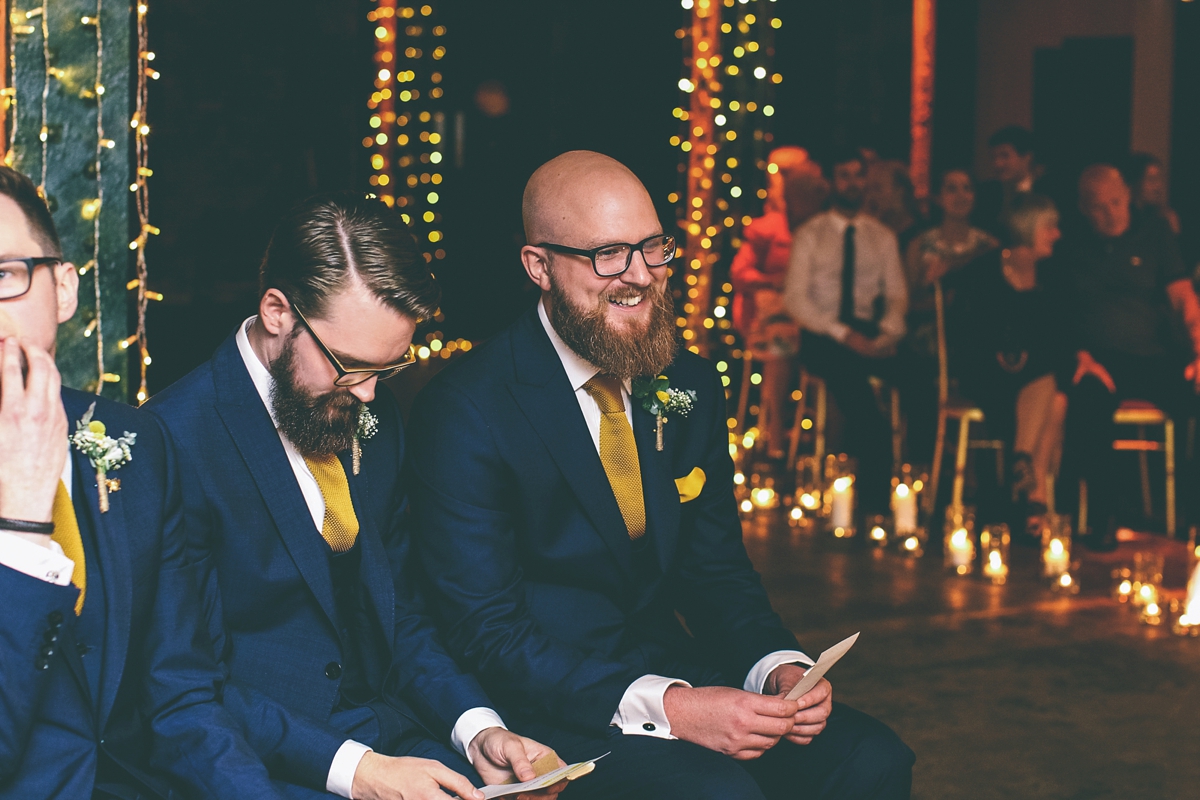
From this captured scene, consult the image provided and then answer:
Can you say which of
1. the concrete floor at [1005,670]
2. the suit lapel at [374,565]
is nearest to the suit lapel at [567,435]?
the suit lapel at [374,565]

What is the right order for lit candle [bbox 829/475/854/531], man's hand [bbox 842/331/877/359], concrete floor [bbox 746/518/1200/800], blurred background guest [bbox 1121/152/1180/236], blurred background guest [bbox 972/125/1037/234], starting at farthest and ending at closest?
blurred background guest [bbox 972/125/1037/234] → man's hand [bbox 842/331/877/359] → blurred background guest [bbox 1121/152/1180/236] → lit candle [bbox 829/475/854/531] → concrete floor [bbox 746/518/1200/800]

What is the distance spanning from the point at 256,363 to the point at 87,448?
0.44 metres

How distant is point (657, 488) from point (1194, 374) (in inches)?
163

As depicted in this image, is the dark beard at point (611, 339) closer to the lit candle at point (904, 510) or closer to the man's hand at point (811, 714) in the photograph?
the man's hand at point (811, 714)

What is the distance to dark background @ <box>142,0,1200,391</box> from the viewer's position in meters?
9.45

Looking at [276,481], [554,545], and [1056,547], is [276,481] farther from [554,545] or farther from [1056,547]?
[1056,547]

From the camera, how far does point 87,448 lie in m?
1.79

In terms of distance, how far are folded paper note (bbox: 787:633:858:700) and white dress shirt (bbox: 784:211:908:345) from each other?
14.9 feet

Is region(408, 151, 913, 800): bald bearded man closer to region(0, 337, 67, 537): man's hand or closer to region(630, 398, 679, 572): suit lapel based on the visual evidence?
region(630, 398, 679, 572): suit lapel

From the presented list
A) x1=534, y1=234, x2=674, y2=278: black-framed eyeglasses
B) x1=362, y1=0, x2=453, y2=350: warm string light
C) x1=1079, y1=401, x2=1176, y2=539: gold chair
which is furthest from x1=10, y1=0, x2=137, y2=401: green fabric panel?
x1=362, y1=0, x2=453, y2=350: warm string light

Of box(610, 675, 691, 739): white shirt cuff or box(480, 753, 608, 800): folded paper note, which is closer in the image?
box(480, 753, 608, 800): folded paper note

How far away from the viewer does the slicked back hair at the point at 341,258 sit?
7.04 feet

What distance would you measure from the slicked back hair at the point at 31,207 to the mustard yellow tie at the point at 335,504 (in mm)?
556

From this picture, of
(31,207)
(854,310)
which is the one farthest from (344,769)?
(854,310)
